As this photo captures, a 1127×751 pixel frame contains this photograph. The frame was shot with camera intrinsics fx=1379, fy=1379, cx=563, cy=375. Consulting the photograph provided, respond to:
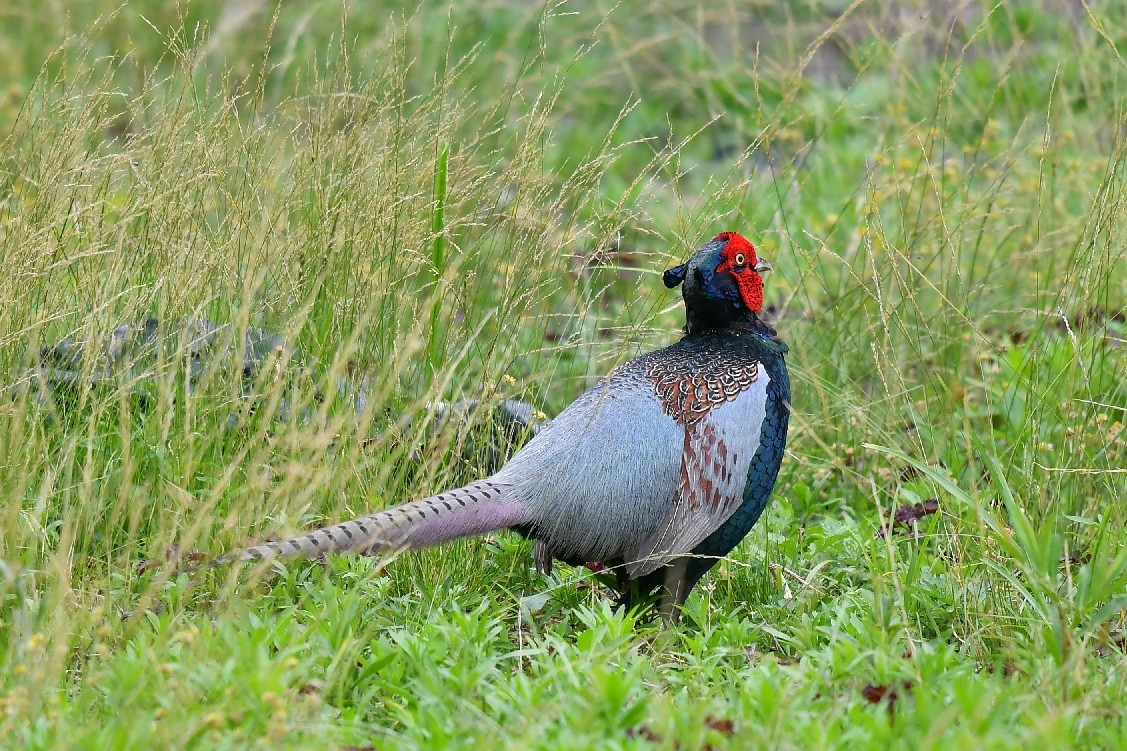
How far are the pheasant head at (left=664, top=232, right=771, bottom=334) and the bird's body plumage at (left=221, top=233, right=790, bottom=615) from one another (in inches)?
1.7

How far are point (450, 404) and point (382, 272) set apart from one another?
387 millimetres

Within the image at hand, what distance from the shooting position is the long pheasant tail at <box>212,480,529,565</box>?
9.29 ft

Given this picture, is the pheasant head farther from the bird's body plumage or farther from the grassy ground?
the grassy ground

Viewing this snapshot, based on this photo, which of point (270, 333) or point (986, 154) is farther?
point (986, 154)

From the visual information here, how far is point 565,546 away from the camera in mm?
3381

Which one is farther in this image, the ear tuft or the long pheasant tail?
the ear tuft

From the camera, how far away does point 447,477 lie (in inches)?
146

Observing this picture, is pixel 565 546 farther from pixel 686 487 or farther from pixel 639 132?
pixel 639 132

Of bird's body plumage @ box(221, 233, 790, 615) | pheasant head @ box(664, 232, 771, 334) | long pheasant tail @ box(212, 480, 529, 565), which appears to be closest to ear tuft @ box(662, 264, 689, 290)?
pheasant head @ box(664, 232, 771, 334)

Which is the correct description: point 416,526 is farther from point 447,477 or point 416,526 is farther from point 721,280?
point 721,280

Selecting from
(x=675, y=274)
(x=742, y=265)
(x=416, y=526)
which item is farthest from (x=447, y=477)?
(x=742, y=265)

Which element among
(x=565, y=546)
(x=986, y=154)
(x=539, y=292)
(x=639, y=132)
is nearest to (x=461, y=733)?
(x=565, y=546)

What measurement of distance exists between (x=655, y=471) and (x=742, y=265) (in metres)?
0.67

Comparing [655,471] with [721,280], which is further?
[721,280]
